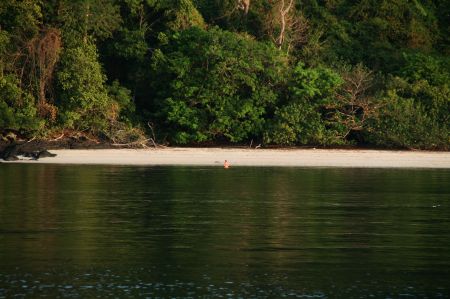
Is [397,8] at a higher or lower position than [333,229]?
higher

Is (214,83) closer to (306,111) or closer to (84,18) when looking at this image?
(306,111)

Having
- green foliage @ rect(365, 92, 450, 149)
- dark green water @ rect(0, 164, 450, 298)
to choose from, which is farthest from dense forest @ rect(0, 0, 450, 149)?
dark green water @ rect(0, 164, 450, 298)

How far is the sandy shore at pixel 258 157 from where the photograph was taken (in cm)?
4341

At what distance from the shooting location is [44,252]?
17219mm

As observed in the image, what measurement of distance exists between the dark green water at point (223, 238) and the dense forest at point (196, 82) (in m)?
17.2

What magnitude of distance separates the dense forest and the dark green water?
1723cm

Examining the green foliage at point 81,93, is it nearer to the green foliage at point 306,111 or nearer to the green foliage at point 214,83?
the green foliage at point 214,83

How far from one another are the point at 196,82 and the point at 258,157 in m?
7.45

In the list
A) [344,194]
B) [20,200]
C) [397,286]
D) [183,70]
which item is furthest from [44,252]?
[183,70]

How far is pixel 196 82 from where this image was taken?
52188 mm

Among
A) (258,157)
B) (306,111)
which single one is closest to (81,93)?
(258,157)

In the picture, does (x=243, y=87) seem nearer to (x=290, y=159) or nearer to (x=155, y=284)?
(x=290, y=159)

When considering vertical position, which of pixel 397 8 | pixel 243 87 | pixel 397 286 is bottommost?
pixel 397 286

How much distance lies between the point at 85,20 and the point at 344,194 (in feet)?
83.7
